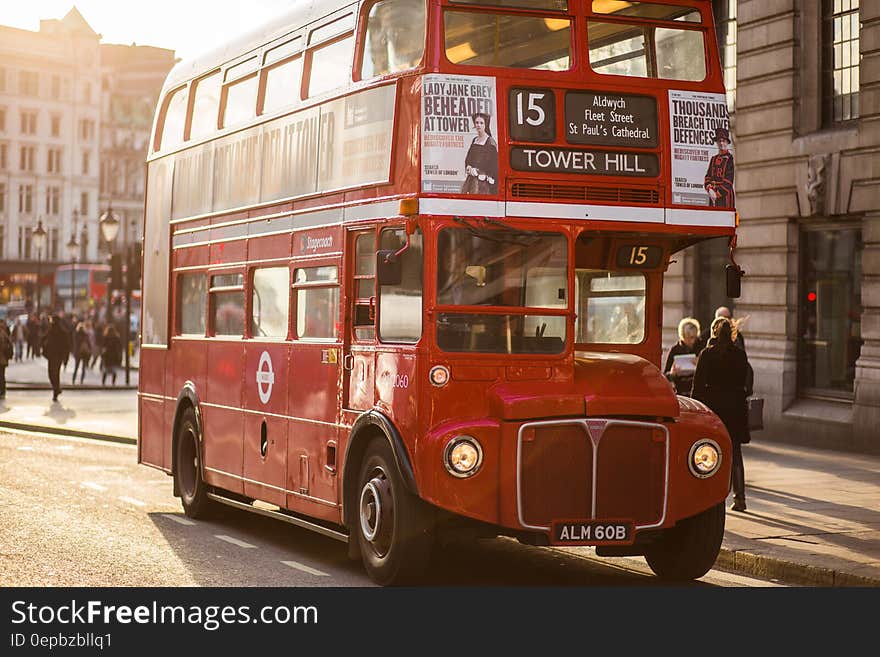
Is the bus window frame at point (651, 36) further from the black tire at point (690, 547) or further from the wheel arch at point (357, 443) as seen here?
the black tire at point (690, 547)

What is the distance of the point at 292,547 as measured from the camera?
12.5 metres

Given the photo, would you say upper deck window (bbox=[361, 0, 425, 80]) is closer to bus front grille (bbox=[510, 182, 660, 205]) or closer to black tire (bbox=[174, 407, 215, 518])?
bus front grille (bbox=[510, 182, 660, 205])

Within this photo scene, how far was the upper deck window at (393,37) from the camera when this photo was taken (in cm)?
1002

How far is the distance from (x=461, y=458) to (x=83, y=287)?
8655 cm

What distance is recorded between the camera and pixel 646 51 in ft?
34.2

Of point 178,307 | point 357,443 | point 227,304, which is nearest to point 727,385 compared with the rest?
point 227,304

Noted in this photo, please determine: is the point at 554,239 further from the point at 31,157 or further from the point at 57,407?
the point at 31,157

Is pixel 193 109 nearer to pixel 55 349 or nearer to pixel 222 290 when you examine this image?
pixel 222 290

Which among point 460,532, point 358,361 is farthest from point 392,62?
point 460,532

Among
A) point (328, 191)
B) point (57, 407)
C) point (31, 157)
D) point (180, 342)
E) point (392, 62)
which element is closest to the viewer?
point (392, 62)

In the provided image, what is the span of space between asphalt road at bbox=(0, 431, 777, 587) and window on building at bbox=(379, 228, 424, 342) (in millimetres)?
1717

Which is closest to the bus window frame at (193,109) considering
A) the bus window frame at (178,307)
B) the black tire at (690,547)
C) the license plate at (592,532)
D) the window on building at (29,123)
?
the bus window frame at (178,307)

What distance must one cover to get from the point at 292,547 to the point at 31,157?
109 meters

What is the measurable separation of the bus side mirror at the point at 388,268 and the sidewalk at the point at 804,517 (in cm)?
357
